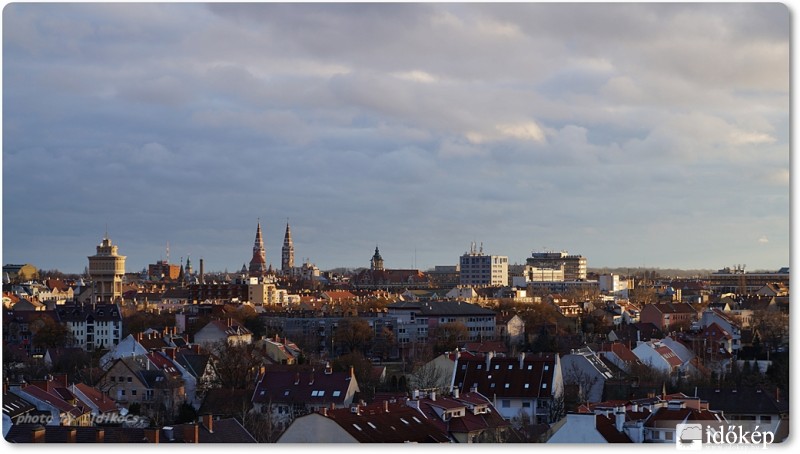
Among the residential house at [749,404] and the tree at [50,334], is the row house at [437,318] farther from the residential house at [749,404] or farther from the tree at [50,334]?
the residential house at [749,404]

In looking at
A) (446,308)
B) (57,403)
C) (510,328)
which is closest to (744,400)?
(57,403)

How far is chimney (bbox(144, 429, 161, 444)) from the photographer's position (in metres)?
10.7

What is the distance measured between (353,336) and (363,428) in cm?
2110

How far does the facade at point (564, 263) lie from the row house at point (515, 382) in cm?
8002

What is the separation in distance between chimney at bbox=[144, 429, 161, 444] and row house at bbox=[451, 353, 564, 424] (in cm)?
726

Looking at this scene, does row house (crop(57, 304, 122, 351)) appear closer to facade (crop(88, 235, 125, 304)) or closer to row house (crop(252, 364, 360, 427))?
row house (crop(252, 364, 360, 427))

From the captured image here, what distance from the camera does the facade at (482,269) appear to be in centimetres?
9088

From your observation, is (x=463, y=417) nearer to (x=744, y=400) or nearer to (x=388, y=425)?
(x=388, y=425)

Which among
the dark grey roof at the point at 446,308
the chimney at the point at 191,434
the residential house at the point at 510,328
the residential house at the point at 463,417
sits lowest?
the residential house at the point at 463,417

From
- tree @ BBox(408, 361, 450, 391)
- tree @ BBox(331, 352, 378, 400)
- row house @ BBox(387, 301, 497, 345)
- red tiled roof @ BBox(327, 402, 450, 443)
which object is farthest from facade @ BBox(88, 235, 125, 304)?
red tiled roof @ BBox(327, 402, 450, 443)

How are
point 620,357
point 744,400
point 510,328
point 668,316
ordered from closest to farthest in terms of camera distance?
point 744,400 < point 620,357 < point 510,328 < point 668,316

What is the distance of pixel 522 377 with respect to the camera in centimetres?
1950

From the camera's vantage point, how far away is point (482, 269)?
91.5m

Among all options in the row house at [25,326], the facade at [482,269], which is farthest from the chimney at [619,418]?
the facade at [482,269]
